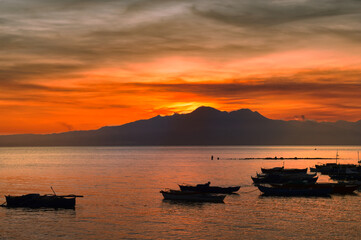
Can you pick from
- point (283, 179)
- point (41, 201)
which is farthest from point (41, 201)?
point (283, 179)

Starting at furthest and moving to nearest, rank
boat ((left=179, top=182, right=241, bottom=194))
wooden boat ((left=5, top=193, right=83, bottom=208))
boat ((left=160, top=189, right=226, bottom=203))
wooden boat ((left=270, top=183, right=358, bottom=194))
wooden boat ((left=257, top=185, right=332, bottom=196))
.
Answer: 1. wooden boat ((left=270, top=183, right=358, bottom=194))
2. wooden boat ((left=257, top=185, right=332, bottom=196))
3. boat ((left=179, top=182, right=241, bottom=194))
4. boat ((left=160, top=189, right=226, bottom=203))
5. wooden boat ((left=5, top=193, right=83, bottom=208))

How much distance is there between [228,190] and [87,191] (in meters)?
31.7

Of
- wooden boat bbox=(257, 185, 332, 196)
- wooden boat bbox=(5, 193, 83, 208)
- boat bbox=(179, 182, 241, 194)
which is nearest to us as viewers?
wooden boat bbox=(5, 193, 83, 208)

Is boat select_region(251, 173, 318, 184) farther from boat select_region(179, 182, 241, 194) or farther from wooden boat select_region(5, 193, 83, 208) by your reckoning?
wooden boat select_region(5, 193, 83, 208)

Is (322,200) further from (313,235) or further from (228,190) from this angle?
(313,235)

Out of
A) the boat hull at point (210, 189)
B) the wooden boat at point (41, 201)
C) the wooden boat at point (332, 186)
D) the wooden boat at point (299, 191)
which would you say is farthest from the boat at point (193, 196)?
the wooden boat at point (332, 186)

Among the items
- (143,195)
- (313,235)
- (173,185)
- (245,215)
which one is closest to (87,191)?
(143,195)

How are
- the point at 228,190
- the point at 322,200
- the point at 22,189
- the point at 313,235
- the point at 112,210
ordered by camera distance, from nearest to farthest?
the point at 313,235 < the point at 112,210 < the point at 322,200 < the point at 228,190 < the point at 22,189

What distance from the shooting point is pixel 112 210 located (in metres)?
69.5

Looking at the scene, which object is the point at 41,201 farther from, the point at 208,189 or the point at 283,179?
the point at 283,179

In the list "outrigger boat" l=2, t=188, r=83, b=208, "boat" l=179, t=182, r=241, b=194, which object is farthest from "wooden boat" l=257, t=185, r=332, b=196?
"outrigger boat" l=2, t=188, r=83, b=208

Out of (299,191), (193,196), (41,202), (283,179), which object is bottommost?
(283,179)

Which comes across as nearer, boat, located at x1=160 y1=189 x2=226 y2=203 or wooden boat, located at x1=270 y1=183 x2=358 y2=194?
boat, located at x1=160 y1=189 x2=226 y2=203

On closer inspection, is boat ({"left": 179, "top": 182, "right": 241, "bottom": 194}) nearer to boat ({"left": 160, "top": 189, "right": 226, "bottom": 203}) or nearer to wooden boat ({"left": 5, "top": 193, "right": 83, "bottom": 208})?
boat ({"left": 160, "top": 189, "right": 226, "bottom": 203})
